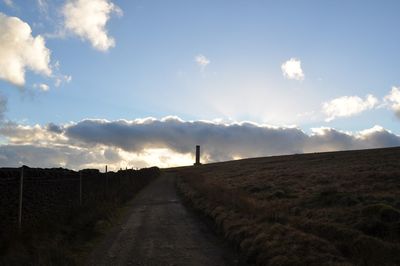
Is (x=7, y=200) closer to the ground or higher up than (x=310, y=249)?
higher up

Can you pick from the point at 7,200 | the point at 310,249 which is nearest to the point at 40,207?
the point at 7,200

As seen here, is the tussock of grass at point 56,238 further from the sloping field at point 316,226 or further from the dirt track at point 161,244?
the sloping field at point 316,226

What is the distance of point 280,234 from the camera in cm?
1238

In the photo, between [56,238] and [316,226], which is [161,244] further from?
[316,226]

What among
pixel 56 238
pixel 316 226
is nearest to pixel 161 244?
pixel 56 238

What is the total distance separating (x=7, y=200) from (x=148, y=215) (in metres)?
9.46

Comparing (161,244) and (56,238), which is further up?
(56,238)

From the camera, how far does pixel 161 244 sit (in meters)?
13.5

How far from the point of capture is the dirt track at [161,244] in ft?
37.2

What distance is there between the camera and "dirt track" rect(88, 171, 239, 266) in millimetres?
11344

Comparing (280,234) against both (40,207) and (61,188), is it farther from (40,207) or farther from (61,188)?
(61,188)

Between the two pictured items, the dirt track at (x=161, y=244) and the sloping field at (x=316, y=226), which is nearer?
the sloping field at (x=316, y=226)

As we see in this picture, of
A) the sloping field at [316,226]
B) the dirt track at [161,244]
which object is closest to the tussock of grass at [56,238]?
the dirt track at [161,244]

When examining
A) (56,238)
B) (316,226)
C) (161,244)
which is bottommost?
(161,244)
